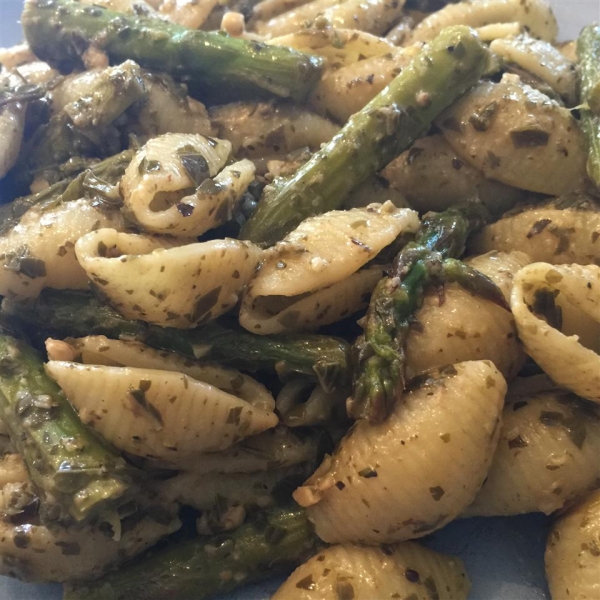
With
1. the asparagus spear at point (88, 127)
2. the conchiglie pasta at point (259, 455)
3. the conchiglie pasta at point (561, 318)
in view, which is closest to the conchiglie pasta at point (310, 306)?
the conchiglie pasta at point (259, 455)

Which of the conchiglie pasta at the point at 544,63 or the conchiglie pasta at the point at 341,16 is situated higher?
the conchiglie pasta at the point at 341,16

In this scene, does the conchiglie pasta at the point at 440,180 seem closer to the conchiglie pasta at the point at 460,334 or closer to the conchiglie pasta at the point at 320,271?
the conchiglie pasta at the point at 320,271

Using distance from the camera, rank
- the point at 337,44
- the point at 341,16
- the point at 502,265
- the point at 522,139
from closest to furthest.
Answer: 1. the point at 502,265
2. the point at 522,139
3. the point at 337,44
4. the point at 341,16

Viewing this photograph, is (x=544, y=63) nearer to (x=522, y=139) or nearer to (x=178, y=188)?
(x=522, y=139)

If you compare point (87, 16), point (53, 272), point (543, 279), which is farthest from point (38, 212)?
point (543, 279)

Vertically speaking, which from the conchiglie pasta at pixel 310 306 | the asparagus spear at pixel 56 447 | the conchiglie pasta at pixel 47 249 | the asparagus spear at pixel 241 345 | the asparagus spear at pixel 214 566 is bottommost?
the asparagus spear at pixel 214 566

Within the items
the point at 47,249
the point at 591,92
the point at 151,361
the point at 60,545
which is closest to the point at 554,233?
the point at 591,92

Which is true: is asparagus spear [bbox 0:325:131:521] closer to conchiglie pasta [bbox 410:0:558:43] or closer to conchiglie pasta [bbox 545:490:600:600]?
conchiglie pasta [bbox 545:490:600:600]
